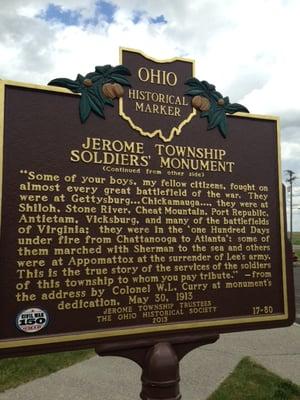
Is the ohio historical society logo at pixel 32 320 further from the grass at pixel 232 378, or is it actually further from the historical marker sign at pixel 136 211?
the grass at pixel 232 378

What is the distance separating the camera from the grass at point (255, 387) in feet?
14.6

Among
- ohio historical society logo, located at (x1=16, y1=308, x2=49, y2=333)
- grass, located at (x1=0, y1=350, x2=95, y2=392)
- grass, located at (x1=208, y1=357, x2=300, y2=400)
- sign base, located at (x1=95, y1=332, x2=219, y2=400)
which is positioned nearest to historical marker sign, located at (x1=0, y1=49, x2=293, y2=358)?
ohio historical society logo, located at (x1=16, y1=308, x2=49, y2=333)

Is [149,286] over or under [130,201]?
under

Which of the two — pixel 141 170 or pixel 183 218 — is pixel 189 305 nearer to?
pixel 183 218

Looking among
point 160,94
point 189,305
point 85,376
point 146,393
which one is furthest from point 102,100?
point 85,376

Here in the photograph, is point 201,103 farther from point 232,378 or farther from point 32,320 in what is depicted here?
point 232,378

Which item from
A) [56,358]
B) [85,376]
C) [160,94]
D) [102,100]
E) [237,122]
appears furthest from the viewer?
[56,358]

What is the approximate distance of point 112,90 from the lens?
320 centimetres

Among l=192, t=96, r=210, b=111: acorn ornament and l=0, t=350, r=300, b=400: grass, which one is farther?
l=0, t=350, r=300, b=400: grass

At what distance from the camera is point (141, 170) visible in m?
3.25

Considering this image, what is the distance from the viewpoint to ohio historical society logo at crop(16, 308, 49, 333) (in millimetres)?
2756

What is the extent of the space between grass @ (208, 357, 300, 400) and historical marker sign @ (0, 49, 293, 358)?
1.41 m

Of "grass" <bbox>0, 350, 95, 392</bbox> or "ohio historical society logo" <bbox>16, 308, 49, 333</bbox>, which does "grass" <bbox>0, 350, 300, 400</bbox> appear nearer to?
"grass" <bbox>0, 350, 95, 392</bbox>

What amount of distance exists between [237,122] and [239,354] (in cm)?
374
